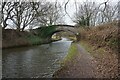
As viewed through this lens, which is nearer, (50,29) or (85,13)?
(85,13)

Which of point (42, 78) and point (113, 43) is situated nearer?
point (42, 78)

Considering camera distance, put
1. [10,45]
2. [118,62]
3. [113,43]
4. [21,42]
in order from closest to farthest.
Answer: [118,62]
[113,43]
[10,45]
[21,42]

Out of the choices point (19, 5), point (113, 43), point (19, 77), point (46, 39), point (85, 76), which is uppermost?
point (19, 5)

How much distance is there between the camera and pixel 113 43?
12.7 m

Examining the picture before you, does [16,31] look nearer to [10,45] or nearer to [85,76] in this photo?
[10,45]

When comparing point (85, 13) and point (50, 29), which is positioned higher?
point (85, 13)

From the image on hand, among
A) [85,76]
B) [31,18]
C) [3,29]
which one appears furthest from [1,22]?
[85,76]

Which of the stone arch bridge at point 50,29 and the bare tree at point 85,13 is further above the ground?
the bare tree at point 85,13

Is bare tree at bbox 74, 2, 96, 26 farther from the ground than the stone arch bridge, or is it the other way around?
bare tree at bbox 74, 2, 96, 26

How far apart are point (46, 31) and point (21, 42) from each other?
1228cm

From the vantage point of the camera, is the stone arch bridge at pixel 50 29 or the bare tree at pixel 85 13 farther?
the stone arch bridge at pixel 50 29

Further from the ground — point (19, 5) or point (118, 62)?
Result: point (19, 5)

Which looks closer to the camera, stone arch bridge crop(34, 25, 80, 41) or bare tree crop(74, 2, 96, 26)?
bare tree crop(74, 2, 96, 26)

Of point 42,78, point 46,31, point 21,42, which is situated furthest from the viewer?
point 46,31
